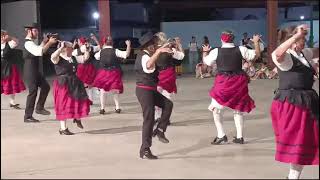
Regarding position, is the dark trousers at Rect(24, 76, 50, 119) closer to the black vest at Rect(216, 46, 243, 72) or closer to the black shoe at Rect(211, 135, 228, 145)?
the black shoe at Rect(211, 135, 228, 145)

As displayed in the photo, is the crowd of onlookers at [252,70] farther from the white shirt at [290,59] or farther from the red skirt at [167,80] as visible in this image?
the white shirt at [290,59]

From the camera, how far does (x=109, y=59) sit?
810 centimetres

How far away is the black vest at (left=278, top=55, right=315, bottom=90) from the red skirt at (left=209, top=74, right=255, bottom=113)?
69.1 inches

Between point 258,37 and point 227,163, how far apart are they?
124 centimetres

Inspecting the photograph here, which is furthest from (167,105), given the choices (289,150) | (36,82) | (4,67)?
(4,67)

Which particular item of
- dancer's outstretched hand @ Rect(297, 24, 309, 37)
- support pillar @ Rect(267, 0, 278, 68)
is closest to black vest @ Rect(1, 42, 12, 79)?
dancer's outstretched hand @ Rect(297, 24, 309, 37)

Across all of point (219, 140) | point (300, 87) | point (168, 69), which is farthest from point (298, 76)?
point (168, 69)

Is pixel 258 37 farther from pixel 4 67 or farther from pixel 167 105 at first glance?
pixel 4 67

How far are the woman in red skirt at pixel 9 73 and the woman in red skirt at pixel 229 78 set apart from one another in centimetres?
411

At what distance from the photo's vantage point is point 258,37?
17.4ft

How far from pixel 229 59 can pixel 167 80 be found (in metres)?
1.50

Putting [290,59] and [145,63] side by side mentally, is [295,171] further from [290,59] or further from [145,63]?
[145,63]

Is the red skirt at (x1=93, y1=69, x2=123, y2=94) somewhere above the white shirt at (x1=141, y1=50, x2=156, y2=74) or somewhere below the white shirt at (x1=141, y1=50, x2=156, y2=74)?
below

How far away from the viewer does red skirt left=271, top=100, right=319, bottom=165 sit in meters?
3.81
